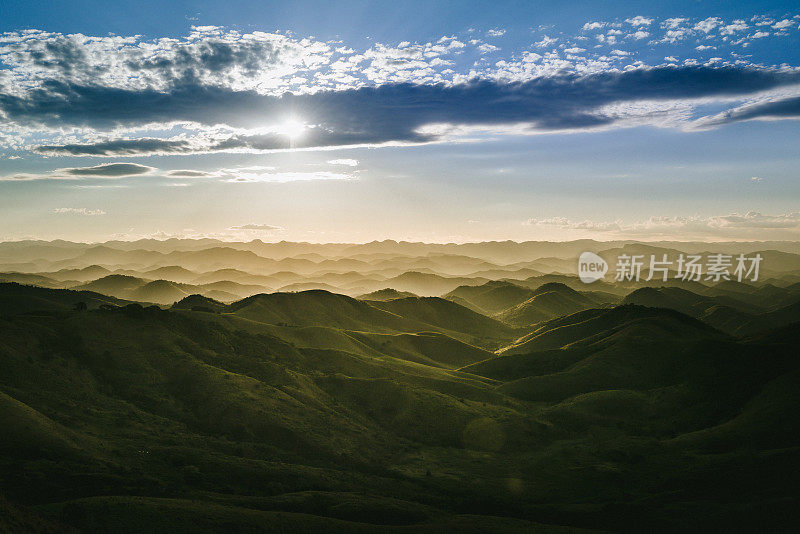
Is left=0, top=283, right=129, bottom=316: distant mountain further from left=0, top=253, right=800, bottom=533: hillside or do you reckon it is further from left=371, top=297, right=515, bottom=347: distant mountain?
left=371, top=297, right=515, bottom=347: distant mountain

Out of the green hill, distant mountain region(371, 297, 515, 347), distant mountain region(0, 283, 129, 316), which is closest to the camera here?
the green hill

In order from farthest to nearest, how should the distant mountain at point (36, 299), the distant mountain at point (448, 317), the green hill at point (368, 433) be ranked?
the distant mountain at point (448, 317)
the distant mountain at point (36, 299)
the green hill at point (368, 433)

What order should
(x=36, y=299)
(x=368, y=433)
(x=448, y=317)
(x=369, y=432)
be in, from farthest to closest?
(x=448, y=317)
(x=36, y=299)
(x=369, y=432)
(x=368, y=433)

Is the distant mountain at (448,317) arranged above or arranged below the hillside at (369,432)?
below

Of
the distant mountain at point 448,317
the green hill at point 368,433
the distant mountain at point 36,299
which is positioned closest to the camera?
the green hill at point 368,433

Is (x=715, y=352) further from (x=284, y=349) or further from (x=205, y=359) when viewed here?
(x=205, y=359)

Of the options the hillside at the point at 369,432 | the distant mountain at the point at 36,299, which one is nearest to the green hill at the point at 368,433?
the hillside at the point at 369,432

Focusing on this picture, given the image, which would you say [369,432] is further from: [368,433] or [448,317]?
[448,317]

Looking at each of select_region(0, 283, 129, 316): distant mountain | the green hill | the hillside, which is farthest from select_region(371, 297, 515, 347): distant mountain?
select_region(0, 283, 129, 316): distant mountain

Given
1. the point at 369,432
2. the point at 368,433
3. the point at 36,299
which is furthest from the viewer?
the point at 36,299

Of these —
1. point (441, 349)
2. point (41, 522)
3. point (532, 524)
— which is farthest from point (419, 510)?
point (441, 349)

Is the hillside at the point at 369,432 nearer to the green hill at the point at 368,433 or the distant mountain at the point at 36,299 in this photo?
the green hill at the point at 368,433

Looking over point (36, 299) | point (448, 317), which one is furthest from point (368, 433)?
point (36, 299)
